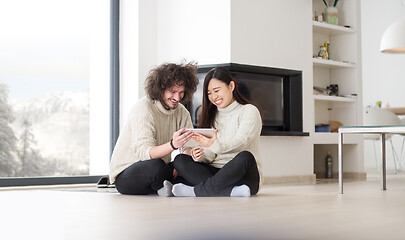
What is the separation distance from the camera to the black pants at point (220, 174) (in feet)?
11.6

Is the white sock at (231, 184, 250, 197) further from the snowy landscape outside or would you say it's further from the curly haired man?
the snowy landscape outside

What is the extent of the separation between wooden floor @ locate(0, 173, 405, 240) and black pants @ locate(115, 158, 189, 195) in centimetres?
15

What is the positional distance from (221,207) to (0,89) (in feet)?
10.9

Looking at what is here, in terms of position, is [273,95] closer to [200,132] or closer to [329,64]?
[329,64]

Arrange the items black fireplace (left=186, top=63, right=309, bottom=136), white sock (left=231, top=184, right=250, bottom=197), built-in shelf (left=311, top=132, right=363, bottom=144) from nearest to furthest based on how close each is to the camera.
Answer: white sock (left=231, top=184, right=250, bottom=197) → black fireplace (left=186, top=63, right=309, bottom=136) → built-in shelf (left=311, top=132, right=363, bottom=144)

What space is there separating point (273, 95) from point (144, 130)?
8.86 ft

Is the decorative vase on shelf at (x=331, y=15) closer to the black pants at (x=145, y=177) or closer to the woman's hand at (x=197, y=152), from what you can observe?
the black pants at (x=145, y=177)

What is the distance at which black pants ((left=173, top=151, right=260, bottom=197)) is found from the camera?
354 centimetres

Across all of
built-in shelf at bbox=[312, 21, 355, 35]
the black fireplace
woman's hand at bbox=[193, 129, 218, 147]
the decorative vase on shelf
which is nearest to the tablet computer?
woman's hand at bbox=[193, 129, 218, 147]

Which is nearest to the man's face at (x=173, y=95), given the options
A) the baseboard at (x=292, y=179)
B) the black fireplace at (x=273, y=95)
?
the black fireplace at (x=273, y=95)

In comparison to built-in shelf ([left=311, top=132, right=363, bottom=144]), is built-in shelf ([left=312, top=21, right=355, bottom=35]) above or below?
above

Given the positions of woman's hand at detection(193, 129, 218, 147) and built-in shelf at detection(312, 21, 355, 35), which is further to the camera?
built-in shelf at detection(312, 21, 355, 35)

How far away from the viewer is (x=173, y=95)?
3678 millimetres

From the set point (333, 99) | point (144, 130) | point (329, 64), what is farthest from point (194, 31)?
point (144, 130)
